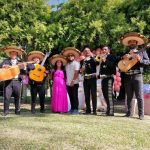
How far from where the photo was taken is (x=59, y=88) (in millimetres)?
11656

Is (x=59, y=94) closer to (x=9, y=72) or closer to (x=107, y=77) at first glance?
(x=107, y=77)

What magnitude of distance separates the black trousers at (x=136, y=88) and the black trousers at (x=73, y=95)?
1.61 metres

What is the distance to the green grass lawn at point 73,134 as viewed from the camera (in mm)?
6781

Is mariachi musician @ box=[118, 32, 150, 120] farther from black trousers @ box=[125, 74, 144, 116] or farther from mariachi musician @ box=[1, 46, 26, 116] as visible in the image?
mariachi musician @ box=[1, 46, 26, 116]

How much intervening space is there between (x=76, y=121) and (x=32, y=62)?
9.36 ft

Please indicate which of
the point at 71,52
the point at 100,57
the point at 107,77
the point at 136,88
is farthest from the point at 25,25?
the point at 136,88

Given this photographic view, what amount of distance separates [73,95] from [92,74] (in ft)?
3.11

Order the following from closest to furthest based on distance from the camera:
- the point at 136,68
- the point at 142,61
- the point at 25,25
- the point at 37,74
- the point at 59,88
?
the point at 142,61
the point at 136,68
the point at 37,74
the point at 59,88
the point at 25,25

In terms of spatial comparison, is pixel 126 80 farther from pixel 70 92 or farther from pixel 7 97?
pixel 7 97

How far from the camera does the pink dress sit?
38.0 ft

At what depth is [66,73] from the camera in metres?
11.6

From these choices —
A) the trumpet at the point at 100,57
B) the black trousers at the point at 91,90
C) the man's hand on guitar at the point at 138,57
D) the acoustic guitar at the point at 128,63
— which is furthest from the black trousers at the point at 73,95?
the man's hand on guitar at the point at 138,57

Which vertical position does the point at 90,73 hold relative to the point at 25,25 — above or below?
below

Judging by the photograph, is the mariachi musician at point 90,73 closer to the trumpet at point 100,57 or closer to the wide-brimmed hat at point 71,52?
the trumpet at point 100,57
